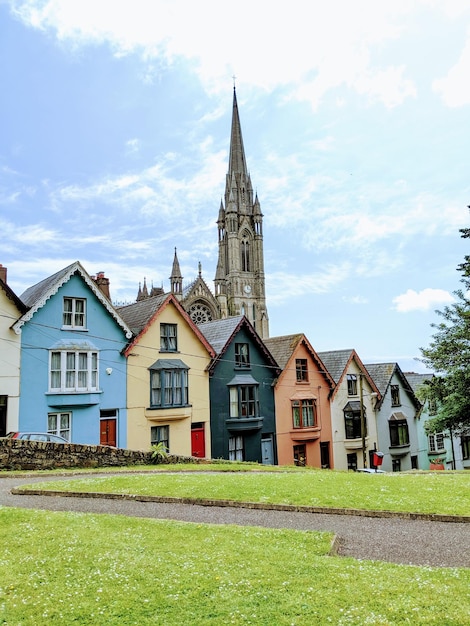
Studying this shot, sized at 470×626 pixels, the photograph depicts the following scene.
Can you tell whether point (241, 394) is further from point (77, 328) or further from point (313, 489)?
point (313, 489)

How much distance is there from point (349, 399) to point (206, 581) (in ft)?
119

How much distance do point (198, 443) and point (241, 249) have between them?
346 feet

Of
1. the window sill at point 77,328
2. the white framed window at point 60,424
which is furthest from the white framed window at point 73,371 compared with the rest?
the white framed window at point 60,424

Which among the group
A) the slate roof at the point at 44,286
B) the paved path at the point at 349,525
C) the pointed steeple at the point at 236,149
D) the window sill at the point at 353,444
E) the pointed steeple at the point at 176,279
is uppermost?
the pointed steeple at the point at 236,149

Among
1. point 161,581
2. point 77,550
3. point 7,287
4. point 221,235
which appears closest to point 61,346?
point 7,287

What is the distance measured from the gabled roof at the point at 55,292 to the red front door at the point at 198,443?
774 centimetres

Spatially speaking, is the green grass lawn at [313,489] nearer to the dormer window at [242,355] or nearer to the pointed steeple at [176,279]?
the dormer window at [242,355]

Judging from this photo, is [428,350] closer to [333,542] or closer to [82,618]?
[333,542]

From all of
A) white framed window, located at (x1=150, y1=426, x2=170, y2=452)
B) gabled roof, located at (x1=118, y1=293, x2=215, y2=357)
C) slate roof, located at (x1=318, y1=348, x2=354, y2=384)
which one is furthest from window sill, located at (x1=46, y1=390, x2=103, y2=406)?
slate roof, located at (x1=318, y1=348, x2=354, y2=384)

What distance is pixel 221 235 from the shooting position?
13812cm

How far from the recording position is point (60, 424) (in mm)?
28281

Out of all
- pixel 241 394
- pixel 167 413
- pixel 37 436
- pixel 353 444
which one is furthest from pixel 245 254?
pixel 37 436

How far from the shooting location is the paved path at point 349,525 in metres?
10.3

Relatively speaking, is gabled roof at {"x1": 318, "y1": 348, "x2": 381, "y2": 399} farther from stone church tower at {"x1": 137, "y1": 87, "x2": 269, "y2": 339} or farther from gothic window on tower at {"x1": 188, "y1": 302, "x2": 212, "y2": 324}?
stone church tower at {"x1": 137, "y1": 87, "x2": 269, "y2": 339}
